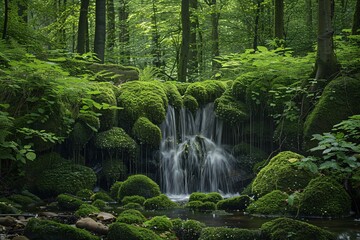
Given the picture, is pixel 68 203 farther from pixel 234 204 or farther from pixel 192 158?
pixel 192 158

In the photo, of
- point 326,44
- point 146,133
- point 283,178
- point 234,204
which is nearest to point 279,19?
point 326,44

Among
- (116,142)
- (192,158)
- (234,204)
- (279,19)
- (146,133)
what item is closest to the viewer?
(234,204)

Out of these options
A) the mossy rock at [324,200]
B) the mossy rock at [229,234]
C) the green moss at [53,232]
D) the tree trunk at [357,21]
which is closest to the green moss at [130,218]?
the green moss at [53,232]

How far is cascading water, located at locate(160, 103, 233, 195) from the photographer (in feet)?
39.1

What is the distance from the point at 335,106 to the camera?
10.2m

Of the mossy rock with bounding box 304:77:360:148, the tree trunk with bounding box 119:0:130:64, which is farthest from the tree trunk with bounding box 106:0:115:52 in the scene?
the mossy rock with bounding box 304:77:360:148

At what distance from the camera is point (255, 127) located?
505 inches

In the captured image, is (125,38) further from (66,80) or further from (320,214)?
(320,214)

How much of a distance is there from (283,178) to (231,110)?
439 centimetres

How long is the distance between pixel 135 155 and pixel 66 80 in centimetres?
→ 359

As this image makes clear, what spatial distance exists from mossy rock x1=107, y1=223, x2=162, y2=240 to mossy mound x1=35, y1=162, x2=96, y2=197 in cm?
430

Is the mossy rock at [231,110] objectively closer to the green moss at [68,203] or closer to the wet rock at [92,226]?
the green moss at [68,203]

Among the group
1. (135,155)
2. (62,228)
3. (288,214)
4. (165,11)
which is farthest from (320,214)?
(165,11)

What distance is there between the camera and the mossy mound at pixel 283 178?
8.81m
